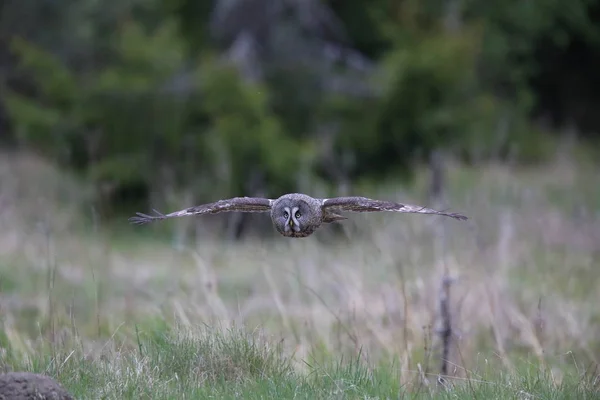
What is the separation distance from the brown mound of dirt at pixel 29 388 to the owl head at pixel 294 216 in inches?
74.6

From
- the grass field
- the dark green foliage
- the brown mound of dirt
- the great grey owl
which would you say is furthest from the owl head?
the dark green foliage

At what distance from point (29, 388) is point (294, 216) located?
209 cm

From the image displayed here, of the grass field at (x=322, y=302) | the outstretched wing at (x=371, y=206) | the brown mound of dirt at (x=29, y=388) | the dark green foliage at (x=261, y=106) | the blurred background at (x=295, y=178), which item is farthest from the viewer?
the dark green foliage at (x=261, y=106)

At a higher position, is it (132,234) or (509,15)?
(509,15)

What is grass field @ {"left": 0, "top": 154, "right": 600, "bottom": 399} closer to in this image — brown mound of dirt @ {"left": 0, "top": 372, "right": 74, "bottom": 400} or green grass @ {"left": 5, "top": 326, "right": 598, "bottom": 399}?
green grass @ {"left": 5, "top": 326, "right": 598, "bottom": 399}

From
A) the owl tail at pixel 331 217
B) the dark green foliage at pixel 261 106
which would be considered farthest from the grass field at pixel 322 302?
the dark green foliage at pixel 261 106

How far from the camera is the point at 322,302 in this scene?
21.9 ft

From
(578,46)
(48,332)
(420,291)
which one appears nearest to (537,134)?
(578,46)

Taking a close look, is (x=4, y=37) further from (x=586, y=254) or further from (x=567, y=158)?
(x=586, y=254)

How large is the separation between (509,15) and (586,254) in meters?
15.4

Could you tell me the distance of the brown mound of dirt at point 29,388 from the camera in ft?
15.8

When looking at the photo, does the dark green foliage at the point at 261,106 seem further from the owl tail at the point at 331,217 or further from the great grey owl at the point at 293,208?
the great grey owl at the point at 293,208

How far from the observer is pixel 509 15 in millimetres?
25984

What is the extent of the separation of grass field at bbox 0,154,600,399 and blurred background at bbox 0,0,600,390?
49mm
